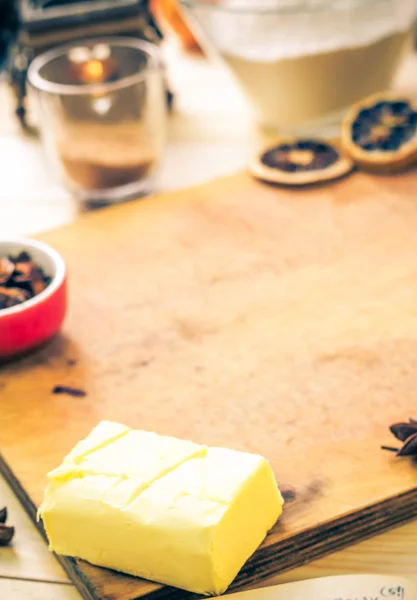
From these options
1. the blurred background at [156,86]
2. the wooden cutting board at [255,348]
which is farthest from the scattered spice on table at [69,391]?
the blurred background at [156,86]

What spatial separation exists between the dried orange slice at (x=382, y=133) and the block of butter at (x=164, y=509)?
34.2 inches

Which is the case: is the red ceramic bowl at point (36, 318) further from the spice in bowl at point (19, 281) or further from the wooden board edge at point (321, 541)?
the wooden board edge at point (321, 541)

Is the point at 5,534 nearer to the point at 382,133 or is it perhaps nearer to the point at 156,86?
the point at 156,86

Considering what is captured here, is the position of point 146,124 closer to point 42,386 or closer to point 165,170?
point 165,170

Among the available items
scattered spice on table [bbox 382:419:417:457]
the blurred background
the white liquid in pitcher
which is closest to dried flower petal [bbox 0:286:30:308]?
the blurred background

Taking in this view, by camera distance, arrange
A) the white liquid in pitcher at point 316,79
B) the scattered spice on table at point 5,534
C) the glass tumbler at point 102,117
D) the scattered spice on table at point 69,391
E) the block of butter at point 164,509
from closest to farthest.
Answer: the block of butter at point 164,509 < the scattered spice on table at point 5,534 < the scattered spice on table at point 69,391 < the glass tumbler at point 102,117 < the white liquid in pitcher at point 316,79

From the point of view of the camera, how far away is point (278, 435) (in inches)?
43.2

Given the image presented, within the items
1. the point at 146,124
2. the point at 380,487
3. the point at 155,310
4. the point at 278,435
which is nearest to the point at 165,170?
the point at 146,124

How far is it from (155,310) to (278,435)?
1.16 feet

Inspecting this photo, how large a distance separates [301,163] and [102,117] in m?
0.39

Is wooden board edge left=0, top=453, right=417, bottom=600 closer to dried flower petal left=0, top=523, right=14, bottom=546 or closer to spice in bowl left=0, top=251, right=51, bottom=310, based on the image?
dried flower petal left=0, top=523, right=14, bottom=546

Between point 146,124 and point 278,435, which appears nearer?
point 278,435

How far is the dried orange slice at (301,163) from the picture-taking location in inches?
65.1

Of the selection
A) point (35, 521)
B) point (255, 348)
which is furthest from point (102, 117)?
point (35, 521)
